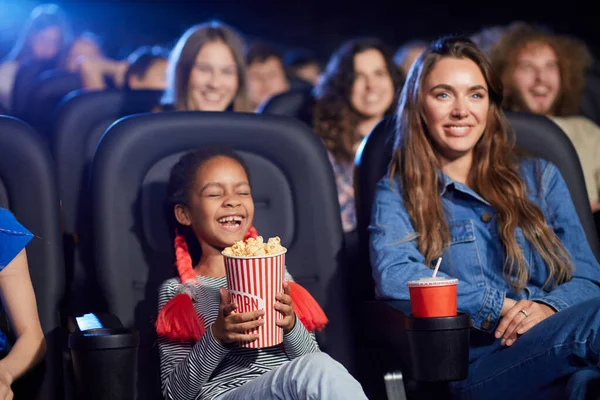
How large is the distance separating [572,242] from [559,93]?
116 centimetres

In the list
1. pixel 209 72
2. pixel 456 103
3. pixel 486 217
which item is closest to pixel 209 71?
pixel 209 72

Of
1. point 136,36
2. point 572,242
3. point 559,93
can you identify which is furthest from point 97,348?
point 136,36

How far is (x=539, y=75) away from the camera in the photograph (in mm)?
2873

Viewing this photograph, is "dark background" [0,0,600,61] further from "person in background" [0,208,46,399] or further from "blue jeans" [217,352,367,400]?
"blue jeans" [217,352,367,400]

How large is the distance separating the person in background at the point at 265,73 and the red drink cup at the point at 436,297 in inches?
125

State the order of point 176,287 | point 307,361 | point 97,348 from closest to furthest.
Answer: point 97,348, point 307,361, point 176,287

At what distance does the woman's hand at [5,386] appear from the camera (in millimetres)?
1429

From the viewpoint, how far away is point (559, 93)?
2896mm

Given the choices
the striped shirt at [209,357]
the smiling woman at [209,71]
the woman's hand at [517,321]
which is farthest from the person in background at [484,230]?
the smiling woman at [209,71]

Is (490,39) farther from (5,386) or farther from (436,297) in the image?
(5,386)

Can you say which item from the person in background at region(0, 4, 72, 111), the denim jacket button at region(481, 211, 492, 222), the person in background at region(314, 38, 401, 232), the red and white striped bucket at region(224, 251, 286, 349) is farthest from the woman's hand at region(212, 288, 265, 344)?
the person in background at region(0, 4, 72, 111)

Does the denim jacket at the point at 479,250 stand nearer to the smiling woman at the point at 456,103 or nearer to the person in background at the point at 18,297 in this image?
the smiling woman at the point at 456,103

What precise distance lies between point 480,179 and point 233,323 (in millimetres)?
791

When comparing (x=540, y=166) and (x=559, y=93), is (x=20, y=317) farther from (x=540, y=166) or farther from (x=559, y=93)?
(x=559, y=93)
